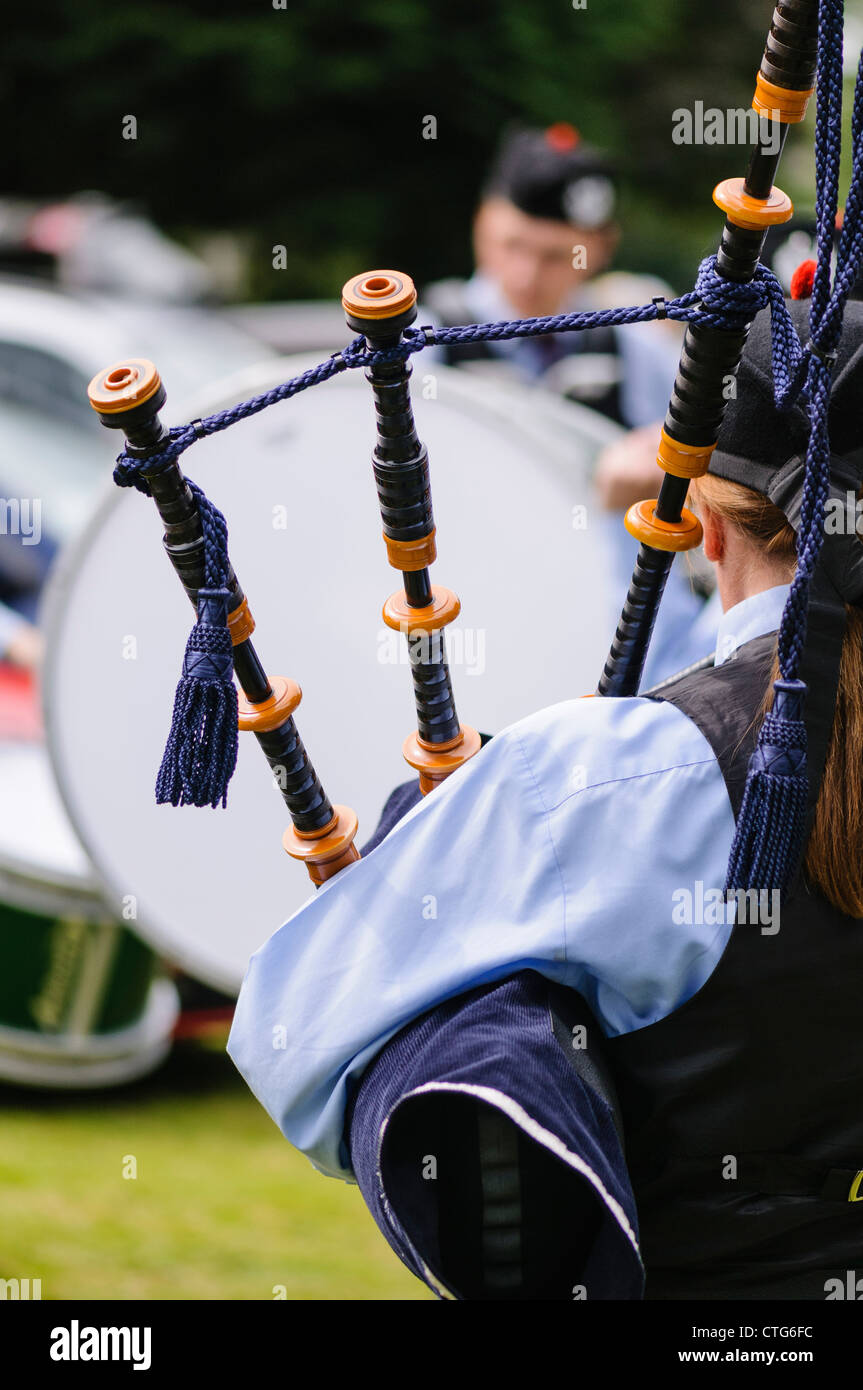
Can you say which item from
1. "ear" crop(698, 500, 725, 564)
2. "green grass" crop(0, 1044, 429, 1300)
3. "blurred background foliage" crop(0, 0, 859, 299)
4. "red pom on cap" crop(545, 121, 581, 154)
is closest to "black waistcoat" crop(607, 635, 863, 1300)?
"ear" crop(698, 500, 725, 564)

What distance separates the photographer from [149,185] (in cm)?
1052

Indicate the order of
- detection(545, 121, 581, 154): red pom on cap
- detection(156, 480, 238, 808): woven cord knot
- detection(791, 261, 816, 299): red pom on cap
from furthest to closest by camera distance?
detection(545, 121, 581, 154): red pom on cap < detection(791, 261, 816, 299): red pom on cap < detection(156, 480, 238, 808): woven cord knot

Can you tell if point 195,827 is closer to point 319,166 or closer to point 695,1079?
point 695,1079

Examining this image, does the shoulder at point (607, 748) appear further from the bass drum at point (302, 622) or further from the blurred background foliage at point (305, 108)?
the blurred background foliage at point (305, 108)

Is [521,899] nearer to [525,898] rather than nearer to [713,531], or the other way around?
[525,898]

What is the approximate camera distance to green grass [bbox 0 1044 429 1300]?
3004 mm

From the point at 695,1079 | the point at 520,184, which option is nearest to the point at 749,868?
the point at 695,1079

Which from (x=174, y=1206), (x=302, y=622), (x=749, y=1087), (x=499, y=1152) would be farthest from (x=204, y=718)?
(x=174, y=1206)

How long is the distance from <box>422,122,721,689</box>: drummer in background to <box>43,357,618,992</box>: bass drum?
0.12 metres

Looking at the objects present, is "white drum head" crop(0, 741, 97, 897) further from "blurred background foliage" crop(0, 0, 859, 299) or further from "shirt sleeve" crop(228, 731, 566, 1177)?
"blurred background foliage" crop(0, 0, 859, 299)

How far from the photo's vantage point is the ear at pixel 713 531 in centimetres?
135

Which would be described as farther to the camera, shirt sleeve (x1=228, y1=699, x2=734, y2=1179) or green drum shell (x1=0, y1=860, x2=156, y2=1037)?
green drum shell (x1=0, y1=860, x2=156, y2=1037)

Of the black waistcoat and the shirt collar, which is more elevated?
the shirt collar

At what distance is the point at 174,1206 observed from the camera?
333 cm
